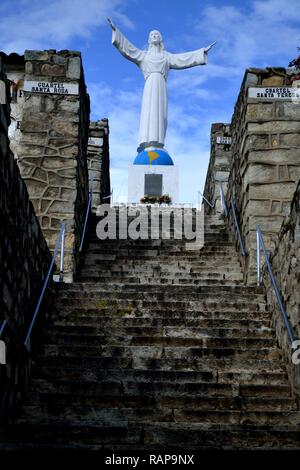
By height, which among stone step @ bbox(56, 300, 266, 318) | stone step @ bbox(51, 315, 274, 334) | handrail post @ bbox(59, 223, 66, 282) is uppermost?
handrail post @ bbox(59, 223, 66, 282)

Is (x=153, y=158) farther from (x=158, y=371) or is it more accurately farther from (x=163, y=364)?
(x=158, y=371)

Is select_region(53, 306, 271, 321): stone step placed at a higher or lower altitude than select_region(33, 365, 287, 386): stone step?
higher

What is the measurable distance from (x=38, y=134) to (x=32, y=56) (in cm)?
115

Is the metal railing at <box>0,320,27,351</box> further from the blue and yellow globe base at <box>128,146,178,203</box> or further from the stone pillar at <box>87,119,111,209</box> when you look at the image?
the blue and yellow globe base at <box>128,146,178,203</box>

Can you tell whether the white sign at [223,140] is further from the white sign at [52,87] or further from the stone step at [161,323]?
the stone step at [161,323]

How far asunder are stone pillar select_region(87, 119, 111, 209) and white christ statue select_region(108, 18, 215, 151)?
2.84 m

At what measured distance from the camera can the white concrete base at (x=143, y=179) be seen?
14.7 meters

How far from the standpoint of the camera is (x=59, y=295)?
6.84 metres

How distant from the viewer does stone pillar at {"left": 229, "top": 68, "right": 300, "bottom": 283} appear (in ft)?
26.5

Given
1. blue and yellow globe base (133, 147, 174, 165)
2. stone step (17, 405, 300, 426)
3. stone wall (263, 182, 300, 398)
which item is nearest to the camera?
stone step (17, 405, 300, 426)

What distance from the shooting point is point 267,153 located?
833cm

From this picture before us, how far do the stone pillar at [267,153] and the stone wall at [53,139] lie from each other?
2.29m

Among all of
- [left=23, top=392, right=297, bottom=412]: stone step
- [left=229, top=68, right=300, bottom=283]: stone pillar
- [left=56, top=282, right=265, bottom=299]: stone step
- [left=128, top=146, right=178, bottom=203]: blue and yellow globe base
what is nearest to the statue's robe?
[left=128, top=146, right=178, bottom=203]: blue and yellow globe base
